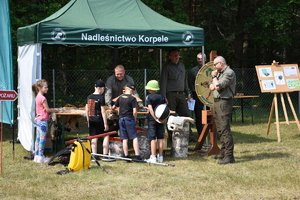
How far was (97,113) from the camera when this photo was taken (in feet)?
27.0

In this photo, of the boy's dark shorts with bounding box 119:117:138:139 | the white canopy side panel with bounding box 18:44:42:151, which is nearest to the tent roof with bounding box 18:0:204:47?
the white canopy side panel with bounding box 18:44:42:151

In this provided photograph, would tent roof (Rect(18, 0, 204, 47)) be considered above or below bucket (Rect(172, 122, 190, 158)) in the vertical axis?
above

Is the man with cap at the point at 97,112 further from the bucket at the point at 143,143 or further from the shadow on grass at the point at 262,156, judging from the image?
the shadow on grass at the point at 262,156

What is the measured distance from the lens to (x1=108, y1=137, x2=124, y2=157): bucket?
8.48 metres

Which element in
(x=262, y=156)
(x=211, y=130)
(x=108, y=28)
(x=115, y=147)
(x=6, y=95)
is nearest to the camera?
(x=6, y=95)

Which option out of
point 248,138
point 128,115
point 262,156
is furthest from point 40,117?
point 248,138

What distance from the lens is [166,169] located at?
293 inches

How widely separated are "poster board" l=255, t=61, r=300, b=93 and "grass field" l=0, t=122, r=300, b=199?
2495 mm

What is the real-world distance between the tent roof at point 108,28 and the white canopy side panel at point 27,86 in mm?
228

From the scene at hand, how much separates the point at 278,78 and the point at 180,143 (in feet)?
12.9

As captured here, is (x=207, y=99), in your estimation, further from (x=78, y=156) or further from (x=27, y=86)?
(x=27, y=86)

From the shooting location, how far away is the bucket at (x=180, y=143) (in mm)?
8664

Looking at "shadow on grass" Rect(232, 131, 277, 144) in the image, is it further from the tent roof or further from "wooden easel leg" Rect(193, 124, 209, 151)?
the tent roof

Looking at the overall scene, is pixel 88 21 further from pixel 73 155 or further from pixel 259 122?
pixel 259 122
